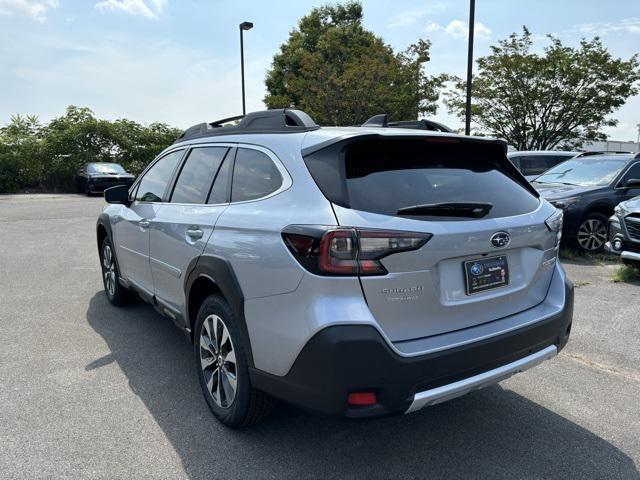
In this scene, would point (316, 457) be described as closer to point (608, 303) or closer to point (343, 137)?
point (343, 137)

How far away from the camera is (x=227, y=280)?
2848mm

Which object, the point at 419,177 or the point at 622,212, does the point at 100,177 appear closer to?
the point at 622,212

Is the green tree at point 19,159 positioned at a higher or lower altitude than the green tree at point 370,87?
lower

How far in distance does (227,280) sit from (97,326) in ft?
9.13

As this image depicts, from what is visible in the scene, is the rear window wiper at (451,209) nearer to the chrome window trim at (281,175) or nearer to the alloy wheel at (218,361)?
the chrome window trim at (281,175)

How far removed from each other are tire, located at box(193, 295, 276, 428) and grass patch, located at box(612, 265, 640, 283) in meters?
5.49

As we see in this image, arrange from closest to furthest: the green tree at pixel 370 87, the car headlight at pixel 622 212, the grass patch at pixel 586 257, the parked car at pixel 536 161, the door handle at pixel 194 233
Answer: the door handle at pixel 194 233
the car headlight at pixel 622 212
the grass patch at pixel 586 257
the parked car at pixel 536 161
the green tree at pixel 370 87

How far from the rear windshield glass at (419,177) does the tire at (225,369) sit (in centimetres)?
99

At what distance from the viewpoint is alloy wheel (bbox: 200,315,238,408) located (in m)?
2.98

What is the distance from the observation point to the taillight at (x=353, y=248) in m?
2.34

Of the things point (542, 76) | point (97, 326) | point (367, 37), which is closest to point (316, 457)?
point (97, 326)

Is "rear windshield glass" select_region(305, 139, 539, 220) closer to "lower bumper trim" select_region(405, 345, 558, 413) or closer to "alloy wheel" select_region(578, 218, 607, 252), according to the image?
"lower bumper trim" select_region(405, 345, 558, 413)

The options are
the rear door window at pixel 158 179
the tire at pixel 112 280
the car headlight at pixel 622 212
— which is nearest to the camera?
the rear door window at pixel 158 179

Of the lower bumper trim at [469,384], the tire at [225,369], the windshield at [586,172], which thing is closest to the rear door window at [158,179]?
the tire at [225,369]
